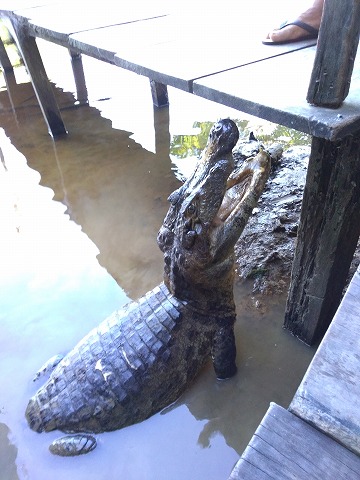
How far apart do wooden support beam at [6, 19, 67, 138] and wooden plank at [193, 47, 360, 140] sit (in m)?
3.45

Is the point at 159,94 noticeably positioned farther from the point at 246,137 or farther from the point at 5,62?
the point at 5,62

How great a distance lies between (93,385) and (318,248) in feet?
4.46

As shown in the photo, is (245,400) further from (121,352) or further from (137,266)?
(137,266)

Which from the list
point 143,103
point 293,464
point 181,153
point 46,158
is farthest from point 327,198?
point 143,103

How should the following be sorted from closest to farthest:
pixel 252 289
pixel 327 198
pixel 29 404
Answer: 1. pixel 327 198
2. pixel 29 404
3. pixel 252 289

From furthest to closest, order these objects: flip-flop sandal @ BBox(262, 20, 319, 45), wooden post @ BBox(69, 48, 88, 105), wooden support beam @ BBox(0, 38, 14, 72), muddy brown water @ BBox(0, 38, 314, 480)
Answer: wooden support beam @ BBox(0, 38, 14, 72), wooden post @ BBox(69, 48, 88, 105), flip-flop sandal @ BBox(262, 20, 319, 45), muddy brown water @ BBox(0, 38, 314, 480)

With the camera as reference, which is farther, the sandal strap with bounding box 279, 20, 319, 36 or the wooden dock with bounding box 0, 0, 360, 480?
the sandal strap with bounding box 279, 20, 319, 36

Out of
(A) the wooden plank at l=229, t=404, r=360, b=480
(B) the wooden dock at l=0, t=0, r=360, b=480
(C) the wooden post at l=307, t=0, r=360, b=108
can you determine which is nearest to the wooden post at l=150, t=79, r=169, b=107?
(B) the wooden dock at l=0, t=0, r=360, b=480

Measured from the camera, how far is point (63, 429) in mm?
2219

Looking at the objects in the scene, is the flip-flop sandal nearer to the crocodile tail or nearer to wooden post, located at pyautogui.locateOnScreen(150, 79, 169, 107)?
the crocodile tail

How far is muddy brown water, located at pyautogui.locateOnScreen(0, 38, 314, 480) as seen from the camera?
222cm

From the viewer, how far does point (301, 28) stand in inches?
92.0

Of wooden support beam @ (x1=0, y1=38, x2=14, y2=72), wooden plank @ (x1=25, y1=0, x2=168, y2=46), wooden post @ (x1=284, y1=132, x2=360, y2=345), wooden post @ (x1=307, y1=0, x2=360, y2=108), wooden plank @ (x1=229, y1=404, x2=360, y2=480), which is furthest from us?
wooden support beam @ (x1=0, y1=38, x2=14, y2=72)

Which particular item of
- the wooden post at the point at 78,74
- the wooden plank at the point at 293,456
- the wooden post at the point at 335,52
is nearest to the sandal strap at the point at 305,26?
the wooden post at the point at 335,52
